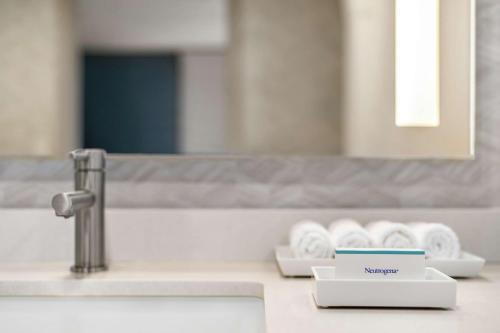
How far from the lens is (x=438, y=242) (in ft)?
3.22

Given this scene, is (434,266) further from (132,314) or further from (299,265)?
(132,314)

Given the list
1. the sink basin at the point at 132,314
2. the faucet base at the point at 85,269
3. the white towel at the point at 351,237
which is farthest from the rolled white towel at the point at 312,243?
the faucet base at the point at 85,269

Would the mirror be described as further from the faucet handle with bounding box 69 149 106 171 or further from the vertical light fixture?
the faucet handle with bounding box 69 149 106 171

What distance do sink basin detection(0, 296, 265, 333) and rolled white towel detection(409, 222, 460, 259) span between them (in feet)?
0.99

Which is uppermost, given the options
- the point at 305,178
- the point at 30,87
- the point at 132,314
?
the point at 30,87

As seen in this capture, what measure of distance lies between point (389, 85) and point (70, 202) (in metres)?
0.65

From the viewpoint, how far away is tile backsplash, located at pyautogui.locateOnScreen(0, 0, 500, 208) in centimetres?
114

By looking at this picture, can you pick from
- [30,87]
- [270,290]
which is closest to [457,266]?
[270,290]

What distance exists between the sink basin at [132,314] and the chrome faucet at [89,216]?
10 cm

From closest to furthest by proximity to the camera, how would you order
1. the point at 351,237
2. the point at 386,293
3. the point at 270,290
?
the point at 386,293 < the point at 270,290 < the point at 351,237

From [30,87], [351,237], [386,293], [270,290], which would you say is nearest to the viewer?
[386,293]

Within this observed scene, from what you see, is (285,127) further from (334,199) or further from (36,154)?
(36,154)

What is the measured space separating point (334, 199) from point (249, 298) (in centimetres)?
33

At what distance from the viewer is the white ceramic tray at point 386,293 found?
0.74m
